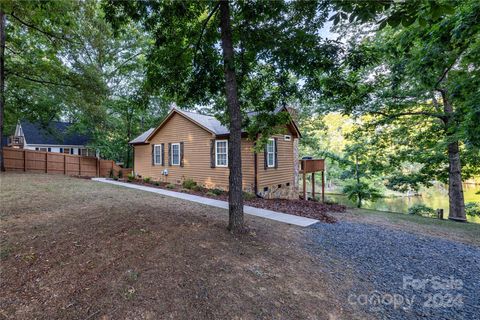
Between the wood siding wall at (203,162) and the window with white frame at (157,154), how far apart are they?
286mm

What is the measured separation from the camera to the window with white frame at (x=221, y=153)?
36.2ft

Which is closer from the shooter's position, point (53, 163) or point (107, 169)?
point (53, 163)

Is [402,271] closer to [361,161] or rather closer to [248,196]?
[248,196]

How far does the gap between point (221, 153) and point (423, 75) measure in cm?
836

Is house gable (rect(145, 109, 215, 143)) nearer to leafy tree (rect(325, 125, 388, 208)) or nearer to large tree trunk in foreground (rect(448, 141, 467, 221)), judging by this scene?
leafy tree (rect(325, 125, 388, 208))

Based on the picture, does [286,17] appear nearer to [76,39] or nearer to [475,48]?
[475,48]

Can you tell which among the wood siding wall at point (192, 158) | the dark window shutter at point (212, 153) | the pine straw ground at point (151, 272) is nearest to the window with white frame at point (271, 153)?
the wood siding wall at point (192, 158)

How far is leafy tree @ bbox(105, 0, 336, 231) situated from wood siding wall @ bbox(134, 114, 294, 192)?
4511 mm

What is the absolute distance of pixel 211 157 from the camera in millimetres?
11406

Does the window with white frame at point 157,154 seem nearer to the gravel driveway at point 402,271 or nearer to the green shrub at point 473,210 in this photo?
the gravel driveway at point 402,271

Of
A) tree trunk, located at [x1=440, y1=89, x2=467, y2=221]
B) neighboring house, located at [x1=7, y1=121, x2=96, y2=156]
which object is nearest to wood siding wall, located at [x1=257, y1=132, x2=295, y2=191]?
tree trunk, located at [x1=440, y1=89, x2=467, y2=221]

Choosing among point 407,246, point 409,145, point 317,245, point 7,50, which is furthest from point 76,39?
point 409,145

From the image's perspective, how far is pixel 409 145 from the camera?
10.9m

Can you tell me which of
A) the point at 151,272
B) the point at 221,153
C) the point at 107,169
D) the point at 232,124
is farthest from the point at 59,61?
the point at 151,272
